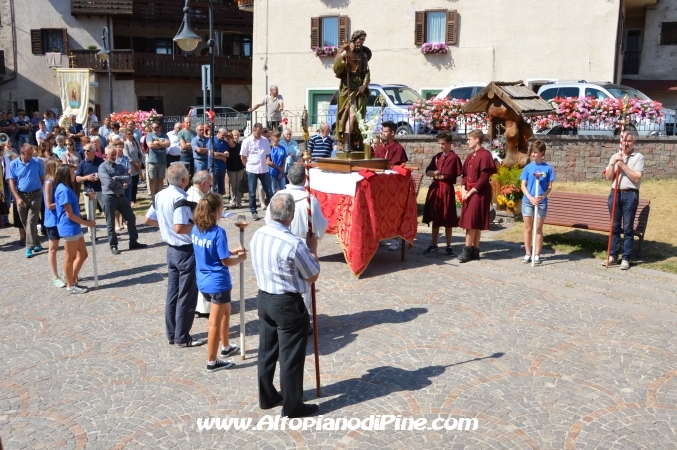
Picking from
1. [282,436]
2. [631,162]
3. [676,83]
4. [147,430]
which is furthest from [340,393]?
[676,83]

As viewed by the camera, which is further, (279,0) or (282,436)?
(279,0)

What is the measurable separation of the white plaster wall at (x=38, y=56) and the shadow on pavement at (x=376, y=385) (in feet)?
111

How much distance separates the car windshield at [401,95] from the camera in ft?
68.8

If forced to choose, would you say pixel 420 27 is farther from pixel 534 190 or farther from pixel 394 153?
pixel 534 190

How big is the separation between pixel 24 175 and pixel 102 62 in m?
26.3

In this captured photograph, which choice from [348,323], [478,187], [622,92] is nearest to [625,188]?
[478,187]

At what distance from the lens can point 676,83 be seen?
28.3m

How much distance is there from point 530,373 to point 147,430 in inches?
134

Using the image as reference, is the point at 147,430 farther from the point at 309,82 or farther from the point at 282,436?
the point at 309,82

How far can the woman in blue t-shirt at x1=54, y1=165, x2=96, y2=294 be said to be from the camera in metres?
8.98

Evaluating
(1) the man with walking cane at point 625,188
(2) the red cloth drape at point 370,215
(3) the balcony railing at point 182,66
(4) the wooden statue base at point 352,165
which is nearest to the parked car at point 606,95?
(1) the man with walking cane at point 625,188

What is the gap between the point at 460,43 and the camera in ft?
82.4

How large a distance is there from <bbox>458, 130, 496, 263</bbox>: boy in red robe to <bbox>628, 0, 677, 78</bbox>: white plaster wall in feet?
74.6

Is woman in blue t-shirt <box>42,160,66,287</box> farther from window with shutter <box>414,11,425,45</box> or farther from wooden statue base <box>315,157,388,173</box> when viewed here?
window with shutter <box>414,11,425,45</box>
